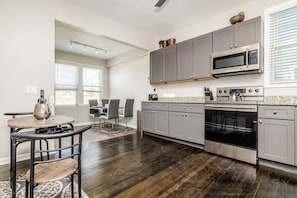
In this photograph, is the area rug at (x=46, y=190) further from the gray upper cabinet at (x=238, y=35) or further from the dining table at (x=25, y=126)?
the gray upper cabinet at (x=238, y=35)

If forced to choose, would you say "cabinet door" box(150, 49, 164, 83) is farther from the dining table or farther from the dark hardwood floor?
the dining table

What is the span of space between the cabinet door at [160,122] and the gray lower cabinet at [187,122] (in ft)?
0.49

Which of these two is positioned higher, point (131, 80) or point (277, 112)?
point (131, 80)

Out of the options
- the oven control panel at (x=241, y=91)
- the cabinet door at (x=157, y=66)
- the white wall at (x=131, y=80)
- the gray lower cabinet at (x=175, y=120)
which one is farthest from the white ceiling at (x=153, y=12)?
the gray lower cabinet at (x=175, y=120)

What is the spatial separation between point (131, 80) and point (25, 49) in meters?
3.37

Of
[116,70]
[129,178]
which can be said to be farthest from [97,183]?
[116,70]

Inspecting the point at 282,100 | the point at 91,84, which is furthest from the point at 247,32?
the point at 91,84

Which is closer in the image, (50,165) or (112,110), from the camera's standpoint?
(50,165)

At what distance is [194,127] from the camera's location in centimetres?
306

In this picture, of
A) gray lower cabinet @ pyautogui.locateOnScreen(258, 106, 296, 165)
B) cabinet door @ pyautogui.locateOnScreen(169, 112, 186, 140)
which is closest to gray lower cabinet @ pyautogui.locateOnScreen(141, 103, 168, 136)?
cabinet door @ pyautogui.locateOnScreen(169, 112, 186, 140)

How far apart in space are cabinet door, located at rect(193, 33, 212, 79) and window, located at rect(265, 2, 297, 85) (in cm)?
95

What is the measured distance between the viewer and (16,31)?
7.81ft

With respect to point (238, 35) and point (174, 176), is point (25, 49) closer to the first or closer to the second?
point (174, 176)

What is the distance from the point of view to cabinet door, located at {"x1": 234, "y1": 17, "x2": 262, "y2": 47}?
2512 mm
